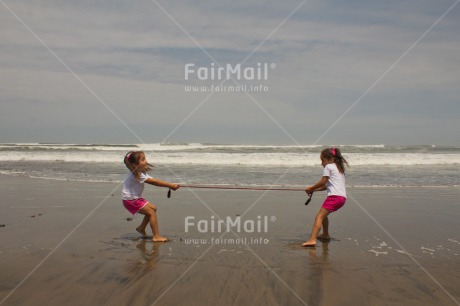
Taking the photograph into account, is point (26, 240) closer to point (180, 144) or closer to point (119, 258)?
point (119, 258)

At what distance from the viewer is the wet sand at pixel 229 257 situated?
12.4ft

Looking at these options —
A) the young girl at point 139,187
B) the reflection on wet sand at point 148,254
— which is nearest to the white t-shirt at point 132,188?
the young girl at point 139,187

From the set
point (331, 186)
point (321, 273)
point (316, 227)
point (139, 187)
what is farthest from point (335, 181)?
point (139, 187)

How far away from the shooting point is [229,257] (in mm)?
5008

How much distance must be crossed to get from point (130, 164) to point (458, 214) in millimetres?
5875

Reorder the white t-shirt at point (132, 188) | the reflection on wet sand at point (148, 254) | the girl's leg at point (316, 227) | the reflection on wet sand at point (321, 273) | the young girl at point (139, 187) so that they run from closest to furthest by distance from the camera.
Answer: the reflection on wet sand at point (321, 273), the reflection on wet sand at point (148, 254), the girl's leg at point (316, 227), the young girl at point (139, 187), the white t-shirt at point (132, 188)

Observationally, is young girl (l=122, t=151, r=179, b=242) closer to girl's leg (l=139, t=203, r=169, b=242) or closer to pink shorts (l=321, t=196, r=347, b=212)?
girl's leg (l=139, t=203, r=169, b=242)

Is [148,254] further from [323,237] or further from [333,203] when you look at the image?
[333,203]

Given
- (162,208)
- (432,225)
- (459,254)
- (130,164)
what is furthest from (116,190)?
(459,254)

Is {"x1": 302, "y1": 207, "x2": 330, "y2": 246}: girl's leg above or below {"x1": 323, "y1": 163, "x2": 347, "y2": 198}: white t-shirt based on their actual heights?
below

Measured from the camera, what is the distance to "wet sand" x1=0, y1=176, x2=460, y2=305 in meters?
3.79

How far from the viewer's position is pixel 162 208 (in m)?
8.58

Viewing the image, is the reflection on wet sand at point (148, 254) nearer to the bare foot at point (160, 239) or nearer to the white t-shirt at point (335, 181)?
the bare foot at point (160, 239)

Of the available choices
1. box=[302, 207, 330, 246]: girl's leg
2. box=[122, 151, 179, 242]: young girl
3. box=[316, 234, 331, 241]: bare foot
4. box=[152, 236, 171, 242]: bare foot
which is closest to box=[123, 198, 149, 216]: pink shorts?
box=[122, 151, 179, 242]: young girl
